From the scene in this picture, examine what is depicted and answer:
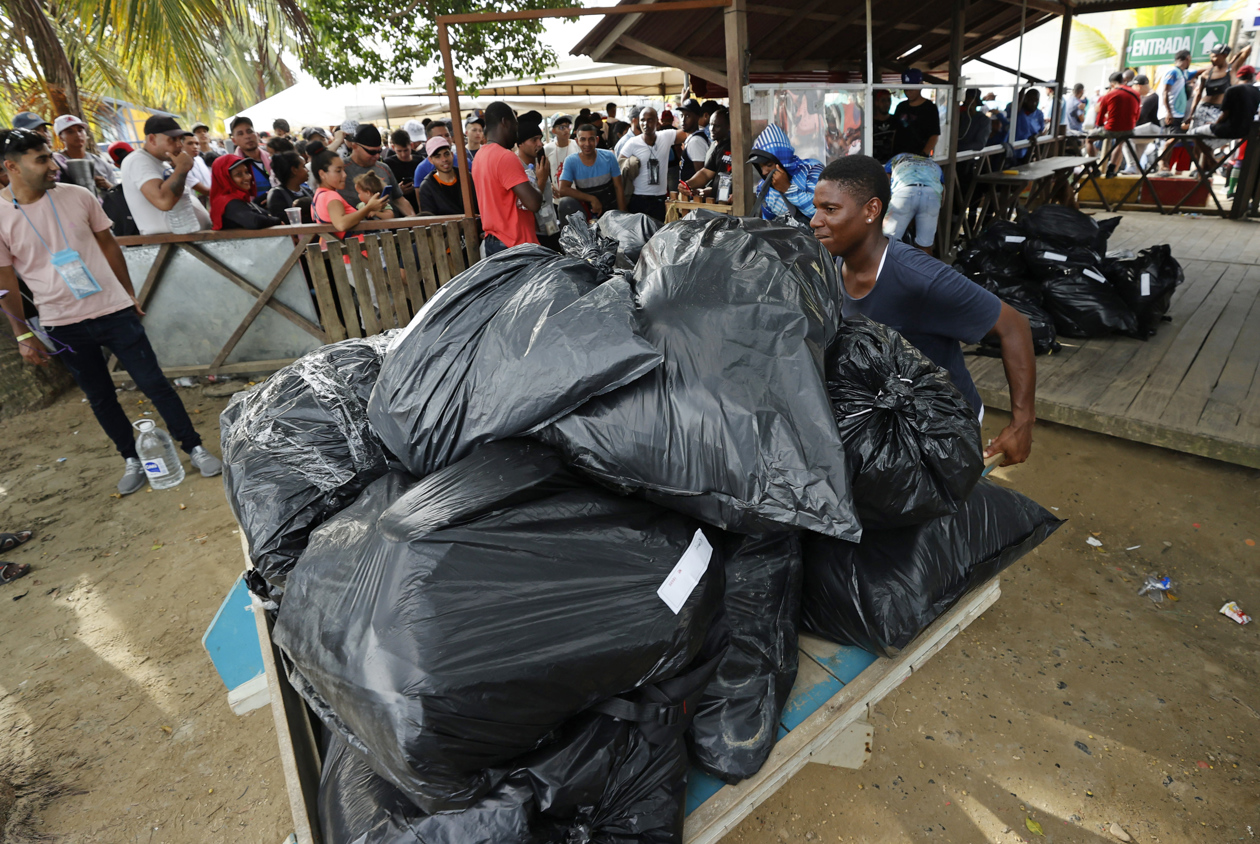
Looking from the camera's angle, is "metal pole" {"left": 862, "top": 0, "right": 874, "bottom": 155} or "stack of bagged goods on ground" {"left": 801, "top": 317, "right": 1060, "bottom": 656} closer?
"stack of bagged goods on ground" {"left": 801, "top": 317, "right": 1060, "bottom": 656}

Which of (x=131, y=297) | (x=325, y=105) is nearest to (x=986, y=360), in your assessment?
(x=131, y=297)

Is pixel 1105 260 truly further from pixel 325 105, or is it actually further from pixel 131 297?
pixel 325 105

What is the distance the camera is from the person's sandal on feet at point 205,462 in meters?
3.77

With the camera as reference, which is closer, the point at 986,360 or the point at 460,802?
the point at 460,802

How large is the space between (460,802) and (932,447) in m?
0.92

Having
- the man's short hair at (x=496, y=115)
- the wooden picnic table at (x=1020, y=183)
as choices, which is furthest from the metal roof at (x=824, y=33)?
the wooden picnic table at (x=1020, y=183)

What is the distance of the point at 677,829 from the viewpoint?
959 millimetres

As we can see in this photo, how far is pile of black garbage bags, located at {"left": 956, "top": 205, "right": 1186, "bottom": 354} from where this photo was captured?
4.14 m

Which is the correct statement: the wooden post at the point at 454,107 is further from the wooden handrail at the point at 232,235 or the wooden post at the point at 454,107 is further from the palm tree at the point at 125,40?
the palm tree at the point at 125,40

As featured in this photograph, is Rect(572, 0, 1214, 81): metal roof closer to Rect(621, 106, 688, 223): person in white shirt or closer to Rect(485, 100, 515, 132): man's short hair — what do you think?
Rect(485, 100, 515, 132): man's short hair

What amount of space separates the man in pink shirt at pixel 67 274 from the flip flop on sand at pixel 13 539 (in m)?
0.67

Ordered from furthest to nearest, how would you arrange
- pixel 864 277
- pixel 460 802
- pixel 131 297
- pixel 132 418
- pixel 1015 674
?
pixel 132 418, pixel 131 297, pixel 1015 674, pixel 864 277, pixel 460 802

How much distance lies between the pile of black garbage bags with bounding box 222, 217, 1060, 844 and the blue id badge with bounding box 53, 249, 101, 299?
2.61m

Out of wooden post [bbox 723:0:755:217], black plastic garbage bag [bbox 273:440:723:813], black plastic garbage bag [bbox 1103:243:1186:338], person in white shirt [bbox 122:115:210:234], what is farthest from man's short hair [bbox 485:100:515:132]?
black plastic garbage bag [bbox 1103:243:1186:338]
